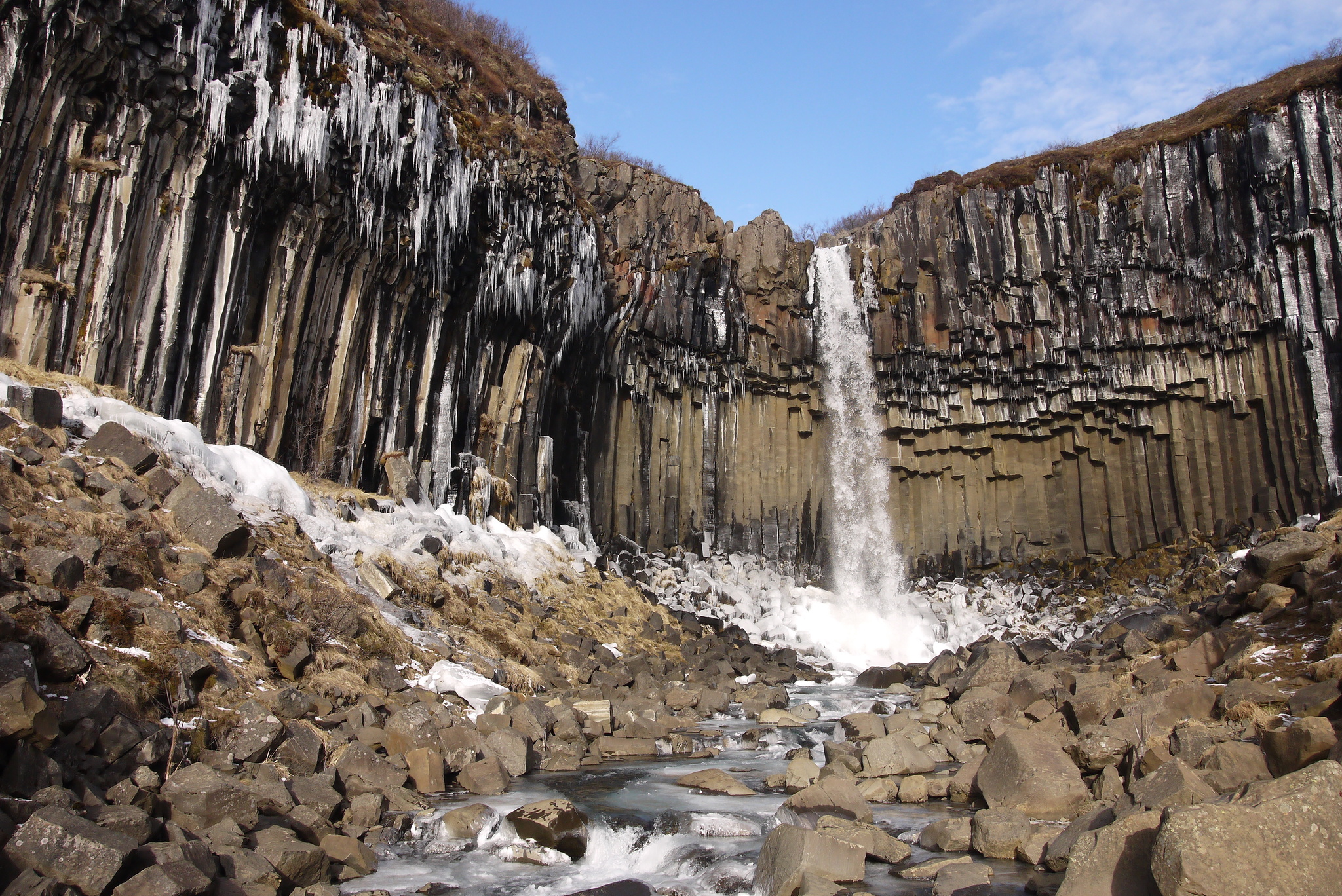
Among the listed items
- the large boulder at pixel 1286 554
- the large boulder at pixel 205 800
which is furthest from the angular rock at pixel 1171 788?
the large boulder at pixel 1286 554

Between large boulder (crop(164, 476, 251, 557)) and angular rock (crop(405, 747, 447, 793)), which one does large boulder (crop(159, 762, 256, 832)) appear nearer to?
angular rock (crop(405, 747, 447, 793))

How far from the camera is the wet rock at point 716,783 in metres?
9.33

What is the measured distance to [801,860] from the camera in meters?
6.15

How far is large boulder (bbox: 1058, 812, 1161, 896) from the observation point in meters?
4.98

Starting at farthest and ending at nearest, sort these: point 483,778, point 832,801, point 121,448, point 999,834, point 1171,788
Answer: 1. point 121,448
2. point 483,778
3. point 832,801
4. point 999,834
5. point 1171,788

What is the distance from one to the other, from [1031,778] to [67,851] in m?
7.57

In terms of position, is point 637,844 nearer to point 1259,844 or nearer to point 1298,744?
point 1259,844

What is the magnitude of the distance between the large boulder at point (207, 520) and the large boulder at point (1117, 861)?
32.6ft

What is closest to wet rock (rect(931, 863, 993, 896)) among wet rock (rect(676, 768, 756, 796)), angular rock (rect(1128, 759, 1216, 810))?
angular rock (rect(1128, 759, 1216, 810))

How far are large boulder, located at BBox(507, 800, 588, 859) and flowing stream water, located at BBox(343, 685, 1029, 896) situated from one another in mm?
119

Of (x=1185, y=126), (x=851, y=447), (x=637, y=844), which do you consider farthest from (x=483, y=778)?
(x=1185, y=126)

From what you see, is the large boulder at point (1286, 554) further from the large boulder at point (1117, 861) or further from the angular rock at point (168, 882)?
the angular rock at point (168, 882)

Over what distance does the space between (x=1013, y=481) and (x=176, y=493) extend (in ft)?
85.6

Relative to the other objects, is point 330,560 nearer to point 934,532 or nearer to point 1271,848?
point 1271,848
